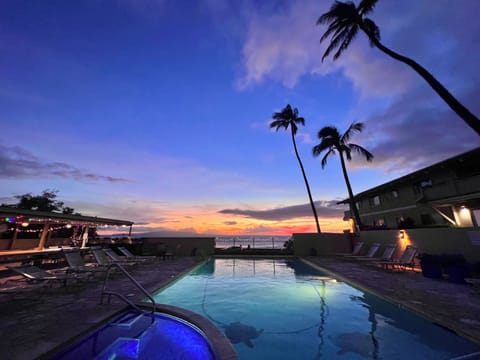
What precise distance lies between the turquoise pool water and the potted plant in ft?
11.0

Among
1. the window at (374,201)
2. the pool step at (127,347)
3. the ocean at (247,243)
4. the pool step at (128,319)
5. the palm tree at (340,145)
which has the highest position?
the palm tree at (340,145)

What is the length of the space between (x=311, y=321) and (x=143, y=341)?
399 cm

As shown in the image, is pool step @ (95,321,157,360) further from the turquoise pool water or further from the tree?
the tree

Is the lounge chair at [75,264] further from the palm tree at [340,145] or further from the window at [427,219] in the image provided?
the window at [427,219]

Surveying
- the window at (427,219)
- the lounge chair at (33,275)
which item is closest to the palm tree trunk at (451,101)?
the window at (427,219)

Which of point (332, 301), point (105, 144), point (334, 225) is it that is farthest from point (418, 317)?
point (334, 225)

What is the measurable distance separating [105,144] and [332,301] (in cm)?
1768

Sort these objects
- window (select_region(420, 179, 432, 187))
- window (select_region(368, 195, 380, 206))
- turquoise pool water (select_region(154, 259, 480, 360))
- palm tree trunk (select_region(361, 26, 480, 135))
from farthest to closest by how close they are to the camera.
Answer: window (select_region(368, 195, 380, 206))
window (select_region(420, 179, 432, 187))
palm tree trunk (select_region(361, 26, 480, 135))
turquoise pool water (select_region(154, 259, 480, 360))

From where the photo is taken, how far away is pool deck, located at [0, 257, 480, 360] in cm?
318

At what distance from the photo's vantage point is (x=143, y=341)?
3.85m

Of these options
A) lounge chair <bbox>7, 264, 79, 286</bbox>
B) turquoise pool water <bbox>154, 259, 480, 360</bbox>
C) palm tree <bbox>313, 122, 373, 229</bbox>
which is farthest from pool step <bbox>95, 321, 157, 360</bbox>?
palm tree <bbox>313, 122, 373, 229</bbox>

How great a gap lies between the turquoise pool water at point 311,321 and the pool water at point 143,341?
2.96ft

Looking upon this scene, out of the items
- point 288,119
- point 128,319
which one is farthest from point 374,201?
point 128,319

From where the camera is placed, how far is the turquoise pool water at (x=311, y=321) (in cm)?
378
